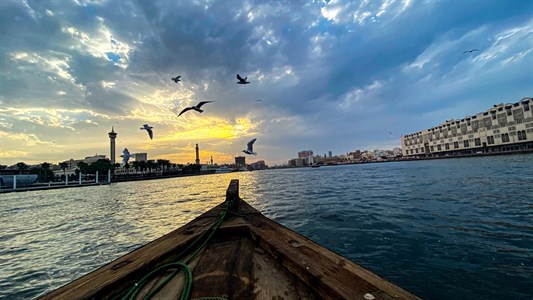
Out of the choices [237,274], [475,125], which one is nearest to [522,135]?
[475,125]

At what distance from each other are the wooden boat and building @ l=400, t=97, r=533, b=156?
100007 millimetres

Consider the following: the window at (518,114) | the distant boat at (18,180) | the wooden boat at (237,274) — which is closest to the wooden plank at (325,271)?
the wooden boat at (237,274)

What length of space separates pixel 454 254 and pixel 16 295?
935 cm

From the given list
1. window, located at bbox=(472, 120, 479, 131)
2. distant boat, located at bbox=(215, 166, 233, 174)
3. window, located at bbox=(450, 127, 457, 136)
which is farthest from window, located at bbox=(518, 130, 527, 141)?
distant boat, located at bbox=(215, 166, 233, 174)

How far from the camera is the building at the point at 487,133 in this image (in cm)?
6762

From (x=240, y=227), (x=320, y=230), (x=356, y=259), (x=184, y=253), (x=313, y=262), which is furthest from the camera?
(x=320, y=230)

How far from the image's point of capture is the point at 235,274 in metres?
2.62

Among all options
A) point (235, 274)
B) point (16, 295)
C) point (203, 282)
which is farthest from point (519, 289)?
point (16, 295)

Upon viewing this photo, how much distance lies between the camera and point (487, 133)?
78562mm

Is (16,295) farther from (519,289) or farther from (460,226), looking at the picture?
(460,226)

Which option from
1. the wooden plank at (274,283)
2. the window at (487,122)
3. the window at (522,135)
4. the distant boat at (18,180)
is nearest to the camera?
the wooden plank at (274,283)

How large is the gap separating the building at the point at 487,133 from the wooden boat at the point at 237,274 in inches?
3937

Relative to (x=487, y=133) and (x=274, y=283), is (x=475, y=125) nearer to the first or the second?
(x=487, y=133)

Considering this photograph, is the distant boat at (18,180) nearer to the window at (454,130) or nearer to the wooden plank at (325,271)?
the wooden plank at (325,271)
